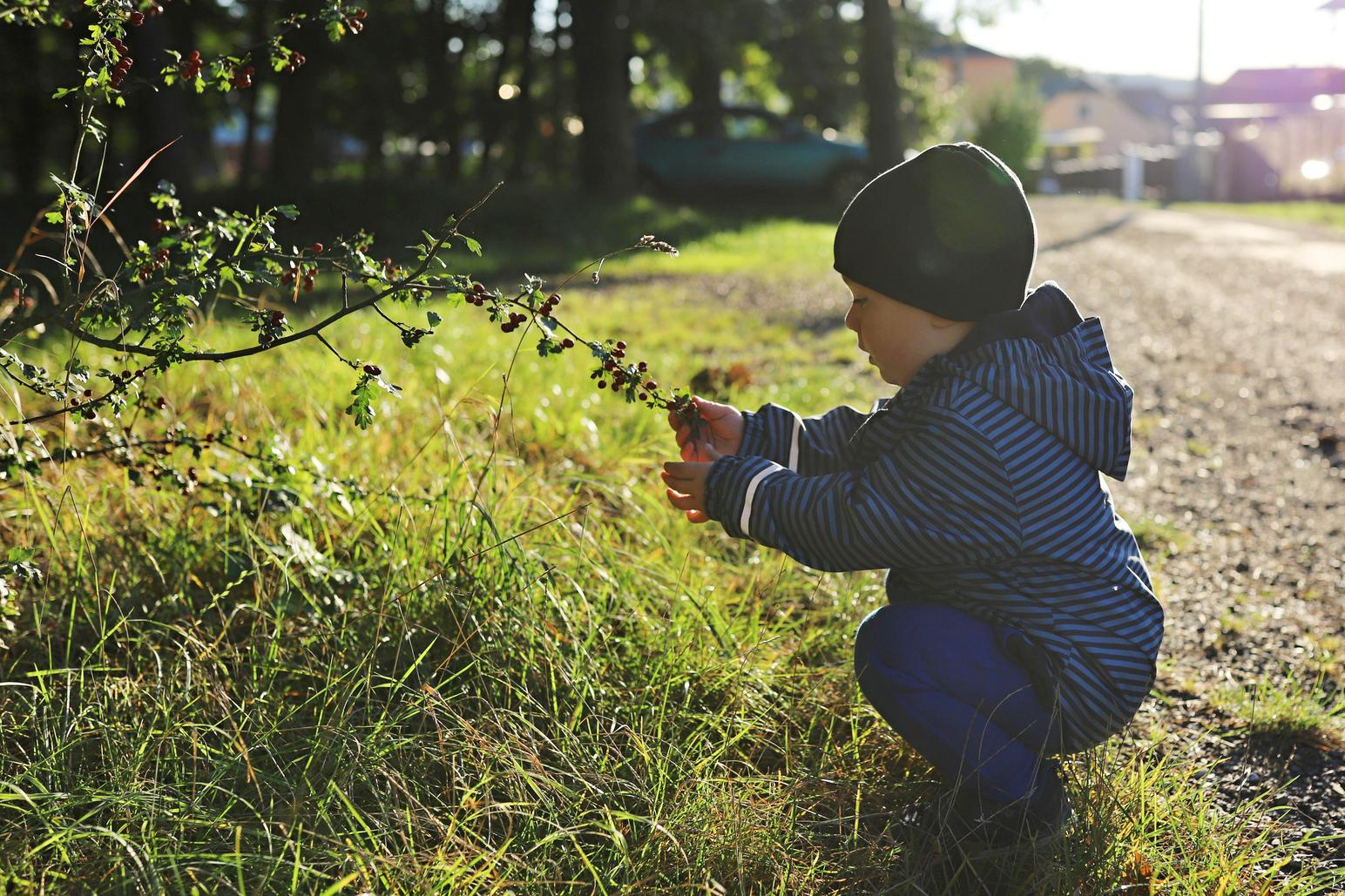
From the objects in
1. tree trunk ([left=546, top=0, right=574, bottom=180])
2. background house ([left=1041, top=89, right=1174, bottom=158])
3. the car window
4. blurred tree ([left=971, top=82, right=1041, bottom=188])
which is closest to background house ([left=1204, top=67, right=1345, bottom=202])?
blurred tree ([left=971, top=82, right=1041, bottom=188])

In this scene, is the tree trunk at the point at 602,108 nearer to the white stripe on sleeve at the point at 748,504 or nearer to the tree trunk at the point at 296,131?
the tree trunk at the point at 296,131

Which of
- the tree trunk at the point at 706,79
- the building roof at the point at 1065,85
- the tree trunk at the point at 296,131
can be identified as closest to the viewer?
the tree trunk at the point at 296,131

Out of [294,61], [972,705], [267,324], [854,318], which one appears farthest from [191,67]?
[972,705]

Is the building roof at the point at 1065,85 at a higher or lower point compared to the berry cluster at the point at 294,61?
higher

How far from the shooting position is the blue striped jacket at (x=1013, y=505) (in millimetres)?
1870

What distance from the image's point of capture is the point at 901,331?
206 centimetres

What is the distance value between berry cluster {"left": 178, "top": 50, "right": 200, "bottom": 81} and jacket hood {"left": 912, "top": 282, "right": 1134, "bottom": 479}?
49.2 inches

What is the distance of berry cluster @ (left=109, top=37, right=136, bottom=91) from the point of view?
74.5 inches

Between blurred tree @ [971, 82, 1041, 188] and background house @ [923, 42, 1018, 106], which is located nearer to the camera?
blurred tree @ [971, 82, 1041, 188]

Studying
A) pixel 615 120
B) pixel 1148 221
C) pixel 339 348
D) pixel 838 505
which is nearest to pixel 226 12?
pixel 615 120

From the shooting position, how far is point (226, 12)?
18.1 meters

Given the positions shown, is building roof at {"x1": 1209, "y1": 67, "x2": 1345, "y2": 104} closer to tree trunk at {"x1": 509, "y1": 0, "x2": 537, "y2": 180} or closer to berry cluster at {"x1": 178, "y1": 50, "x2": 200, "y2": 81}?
tree trunk at {"x1": 509, "y1": 0, "x2": 537, "y2": 180}

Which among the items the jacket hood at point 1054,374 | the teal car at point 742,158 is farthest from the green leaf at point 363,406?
the teal car at point 742,158

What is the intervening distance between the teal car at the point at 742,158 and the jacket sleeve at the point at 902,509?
16.3 meters
